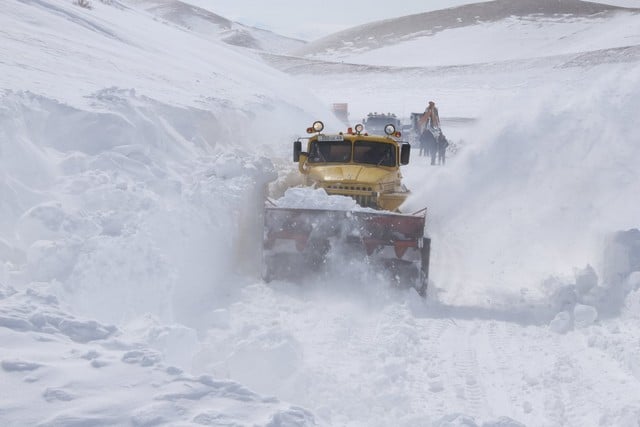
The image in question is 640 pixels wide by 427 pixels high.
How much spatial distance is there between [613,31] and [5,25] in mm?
81486

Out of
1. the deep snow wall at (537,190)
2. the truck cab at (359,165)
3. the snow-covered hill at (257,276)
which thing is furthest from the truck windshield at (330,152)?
the deep snow wall at (537,190)

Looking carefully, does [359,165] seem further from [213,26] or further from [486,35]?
[213,26]

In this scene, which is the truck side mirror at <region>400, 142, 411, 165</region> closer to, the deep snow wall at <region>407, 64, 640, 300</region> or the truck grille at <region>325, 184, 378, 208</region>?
the deep snow wall at <region>407, 64, 640, 300</region>

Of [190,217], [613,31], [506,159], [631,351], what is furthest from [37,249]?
[613,31]

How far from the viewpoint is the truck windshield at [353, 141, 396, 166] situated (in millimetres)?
10578

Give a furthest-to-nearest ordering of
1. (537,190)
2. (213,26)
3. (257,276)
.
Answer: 1. (213,26)
2. (537,190)
3. (257,276)

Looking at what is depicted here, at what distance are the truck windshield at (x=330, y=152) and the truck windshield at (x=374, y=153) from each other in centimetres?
14

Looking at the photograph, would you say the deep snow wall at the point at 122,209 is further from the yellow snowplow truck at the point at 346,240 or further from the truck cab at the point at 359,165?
the truck cab at the point at 359,165

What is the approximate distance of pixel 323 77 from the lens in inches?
2734

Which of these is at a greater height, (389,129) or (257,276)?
(389,129)

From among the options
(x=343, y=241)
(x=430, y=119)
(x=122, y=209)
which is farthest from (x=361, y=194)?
(x=430, y=119)

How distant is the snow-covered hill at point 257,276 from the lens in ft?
13.3

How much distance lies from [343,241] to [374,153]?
102 inches

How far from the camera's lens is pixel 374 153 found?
419 inches
